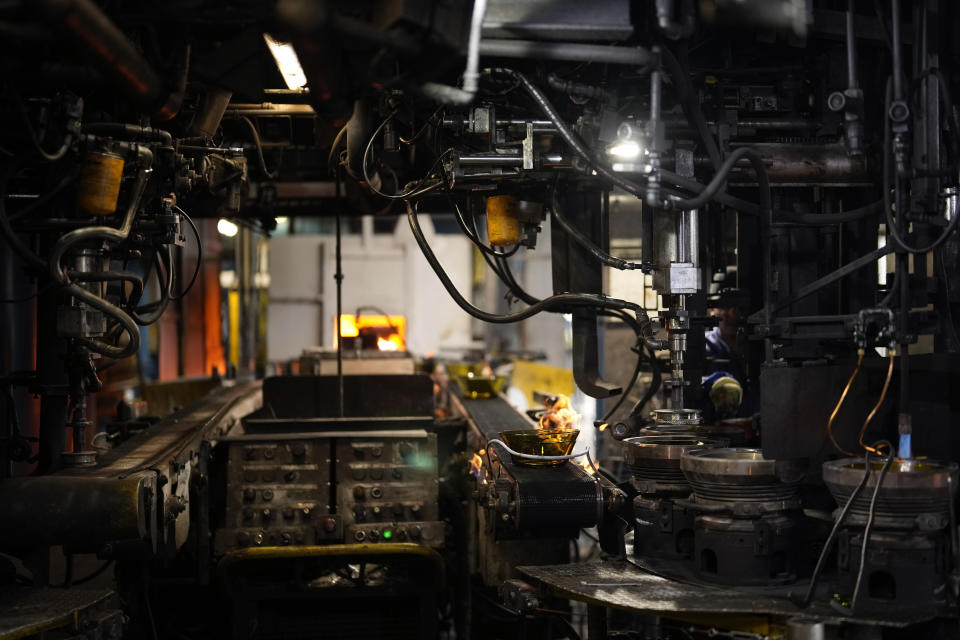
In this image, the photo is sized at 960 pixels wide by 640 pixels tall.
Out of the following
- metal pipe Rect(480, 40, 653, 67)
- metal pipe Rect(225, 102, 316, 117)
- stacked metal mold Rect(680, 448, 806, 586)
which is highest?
metal pipe Rect(225, 102, 316, 117)

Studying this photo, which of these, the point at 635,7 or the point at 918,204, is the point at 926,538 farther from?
the point at 635,7

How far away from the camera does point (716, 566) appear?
12.4ft

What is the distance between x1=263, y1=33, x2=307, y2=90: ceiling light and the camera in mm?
3863

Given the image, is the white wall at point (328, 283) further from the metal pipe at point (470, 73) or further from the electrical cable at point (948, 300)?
the metal pipe at point (470, 73)

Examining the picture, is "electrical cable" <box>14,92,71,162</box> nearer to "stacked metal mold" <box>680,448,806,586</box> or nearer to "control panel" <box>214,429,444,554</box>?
"control panel" <box>214,429,444,554</box>

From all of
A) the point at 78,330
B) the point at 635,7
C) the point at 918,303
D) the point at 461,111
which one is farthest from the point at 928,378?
the point at 78,330

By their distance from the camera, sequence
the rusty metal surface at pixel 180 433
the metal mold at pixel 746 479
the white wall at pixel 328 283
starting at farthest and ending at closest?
the white wall at pixel 328 283 < the rusty metal surface at pixel 180 433 < the metal mold at pixel 746 479

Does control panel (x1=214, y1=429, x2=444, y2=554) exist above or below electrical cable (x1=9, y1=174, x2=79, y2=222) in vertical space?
below

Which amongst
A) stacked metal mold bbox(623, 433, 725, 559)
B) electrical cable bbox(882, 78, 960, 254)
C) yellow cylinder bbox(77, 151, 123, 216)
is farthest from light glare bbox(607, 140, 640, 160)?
yellow cylinder bbox(77, 151, 123, 216)

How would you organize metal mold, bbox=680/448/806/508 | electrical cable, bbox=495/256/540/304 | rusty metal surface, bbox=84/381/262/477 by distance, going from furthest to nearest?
electrical cable, bbox=495/256/540/304 → rusty metal surface, bbox=84/381/262/477 → metal mold, bbox=680/448/806/508

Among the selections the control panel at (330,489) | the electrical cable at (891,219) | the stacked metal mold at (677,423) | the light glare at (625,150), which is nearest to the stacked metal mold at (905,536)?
the electrical cable at (891,219)

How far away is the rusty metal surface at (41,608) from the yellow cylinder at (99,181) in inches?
64.3

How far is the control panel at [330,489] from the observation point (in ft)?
17.3

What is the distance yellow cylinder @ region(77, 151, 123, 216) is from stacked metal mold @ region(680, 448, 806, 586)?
273 cm
